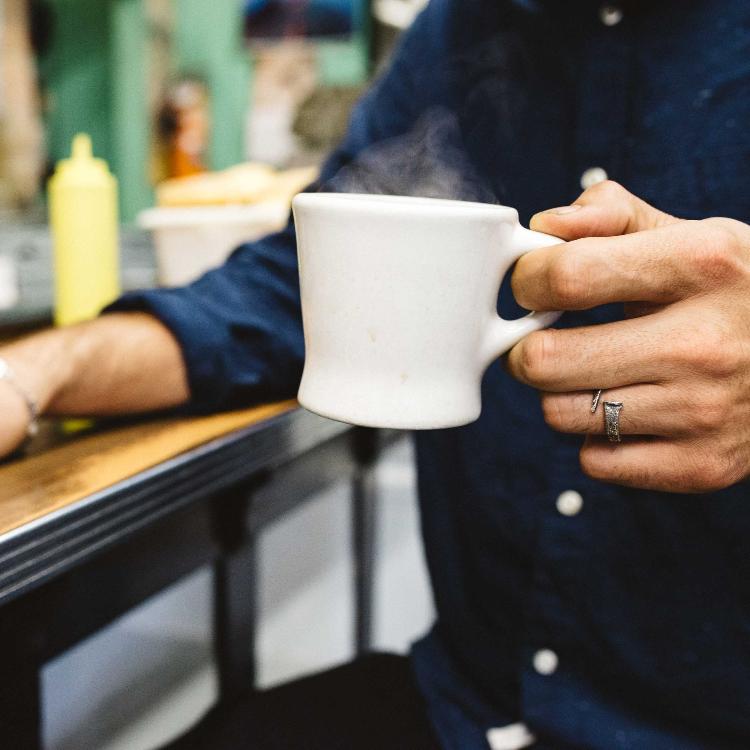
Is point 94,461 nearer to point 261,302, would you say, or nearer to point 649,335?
point 261,302

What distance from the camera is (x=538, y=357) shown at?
0.48m

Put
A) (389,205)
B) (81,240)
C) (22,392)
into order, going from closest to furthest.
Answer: (389,205), (22,392), (81,240)

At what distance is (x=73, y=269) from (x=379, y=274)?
717mm

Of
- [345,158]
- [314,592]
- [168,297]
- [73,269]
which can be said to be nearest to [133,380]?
[168,297]

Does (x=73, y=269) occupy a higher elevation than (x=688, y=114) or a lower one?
lower

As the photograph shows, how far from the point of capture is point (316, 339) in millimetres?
526

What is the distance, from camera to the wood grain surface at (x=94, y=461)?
1.84 ft

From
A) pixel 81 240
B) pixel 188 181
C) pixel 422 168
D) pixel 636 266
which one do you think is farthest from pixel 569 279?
pixel 188 181

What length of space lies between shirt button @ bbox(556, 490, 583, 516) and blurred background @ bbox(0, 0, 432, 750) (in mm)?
725

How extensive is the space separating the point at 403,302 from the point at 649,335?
151 millimetres

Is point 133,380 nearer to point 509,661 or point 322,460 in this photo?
point 509,661

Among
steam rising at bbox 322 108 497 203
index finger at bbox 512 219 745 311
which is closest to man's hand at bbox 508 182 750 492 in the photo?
index finger at bbox 512 219 745 311

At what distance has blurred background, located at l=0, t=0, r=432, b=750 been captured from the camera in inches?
51.0

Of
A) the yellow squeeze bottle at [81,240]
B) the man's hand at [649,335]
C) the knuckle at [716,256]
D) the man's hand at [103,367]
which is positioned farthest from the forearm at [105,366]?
the knuckle at [716,256]
